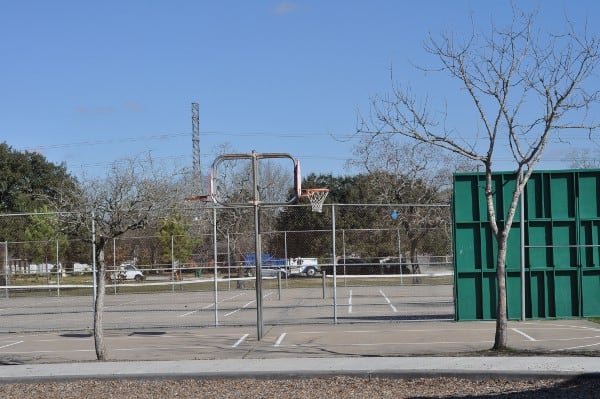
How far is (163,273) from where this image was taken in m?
30.9

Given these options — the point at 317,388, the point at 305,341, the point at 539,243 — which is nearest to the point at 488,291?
the point at 539,243

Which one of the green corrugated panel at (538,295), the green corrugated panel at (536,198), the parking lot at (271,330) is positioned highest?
the green corrugated panel at (536,198)

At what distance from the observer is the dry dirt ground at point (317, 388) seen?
954cm

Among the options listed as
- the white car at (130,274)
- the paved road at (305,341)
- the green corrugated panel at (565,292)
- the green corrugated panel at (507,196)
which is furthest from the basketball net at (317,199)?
the white car at (130,274)

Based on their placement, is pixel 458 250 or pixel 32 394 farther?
pixel 458 250

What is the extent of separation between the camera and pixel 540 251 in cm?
1847

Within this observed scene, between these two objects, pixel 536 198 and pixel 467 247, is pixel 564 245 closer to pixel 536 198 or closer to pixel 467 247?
pixel 536 198

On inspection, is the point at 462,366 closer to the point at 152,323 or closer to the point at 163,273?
the point at 152,323

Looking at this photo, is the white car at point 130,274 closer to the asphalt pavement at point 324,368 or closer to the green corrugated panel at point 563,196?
the green corrugated panel at point 563,196

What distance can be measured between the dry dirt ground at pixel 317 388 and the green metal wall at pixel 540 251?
844 cm

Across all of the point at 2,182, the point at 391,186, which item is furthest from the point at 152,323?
the point at 2,182

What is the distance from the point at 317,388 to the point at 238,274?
19.7m

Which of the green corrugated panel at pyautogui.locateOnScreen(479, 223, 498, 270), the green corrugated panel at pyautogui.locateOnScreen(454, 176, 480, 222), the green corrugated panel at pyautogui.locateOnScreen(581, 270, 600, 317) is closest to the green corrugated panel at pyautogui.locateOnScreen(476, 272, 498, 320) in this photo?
the green corrugated panel at pyautogui.locateOnScreen(479, 223, 498, 270)

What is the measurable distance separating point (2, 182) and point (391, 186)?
1252 inches
